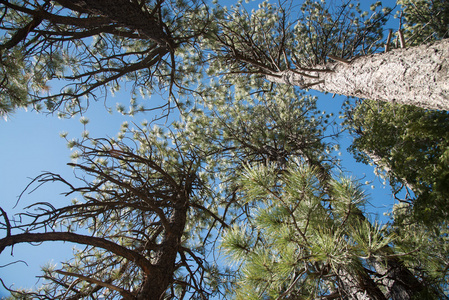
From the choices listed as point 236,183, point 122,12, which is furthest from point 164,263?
point 122,12

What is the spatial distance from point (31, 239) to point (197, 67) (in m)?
4.17

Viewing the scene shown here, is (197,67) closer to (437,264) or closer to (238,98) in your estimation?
(238,98)

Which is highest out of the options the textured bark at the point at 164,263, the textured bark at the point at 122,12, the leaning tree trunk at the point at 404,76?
the textured bark at the point at 122,12

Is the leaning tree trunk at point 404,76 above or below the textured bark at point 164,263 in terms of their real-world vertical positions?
above

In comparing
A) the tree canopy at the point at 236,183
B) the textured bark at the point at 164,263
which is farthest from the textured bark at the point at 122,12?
the textured bark at the point at 164,263

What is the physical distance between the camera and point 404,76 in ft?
6.87

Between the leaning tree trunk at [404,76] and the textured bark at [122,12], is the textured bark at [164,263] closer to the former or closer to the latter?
the textured bark at [122,12]

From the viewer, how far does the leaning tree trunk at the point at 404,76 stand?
179cm

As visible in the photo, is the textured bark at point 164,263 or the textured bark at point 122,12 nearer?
the textured bark at point 164,263

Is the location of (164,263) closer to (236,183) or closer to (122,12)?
(236,183)

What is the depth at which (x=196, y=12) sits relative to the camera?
12.2 ft

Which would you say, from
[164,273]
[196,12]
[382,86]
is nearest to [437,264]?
[382,86]

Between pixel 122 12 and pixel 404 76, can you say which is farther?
pixel 122 12

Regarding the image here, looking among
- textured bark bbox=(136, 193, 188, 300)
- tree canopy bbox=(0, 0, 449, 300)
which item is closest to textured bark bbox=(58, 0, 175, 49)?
→ tree canopy bbox=(0, 0, 449, 300)
